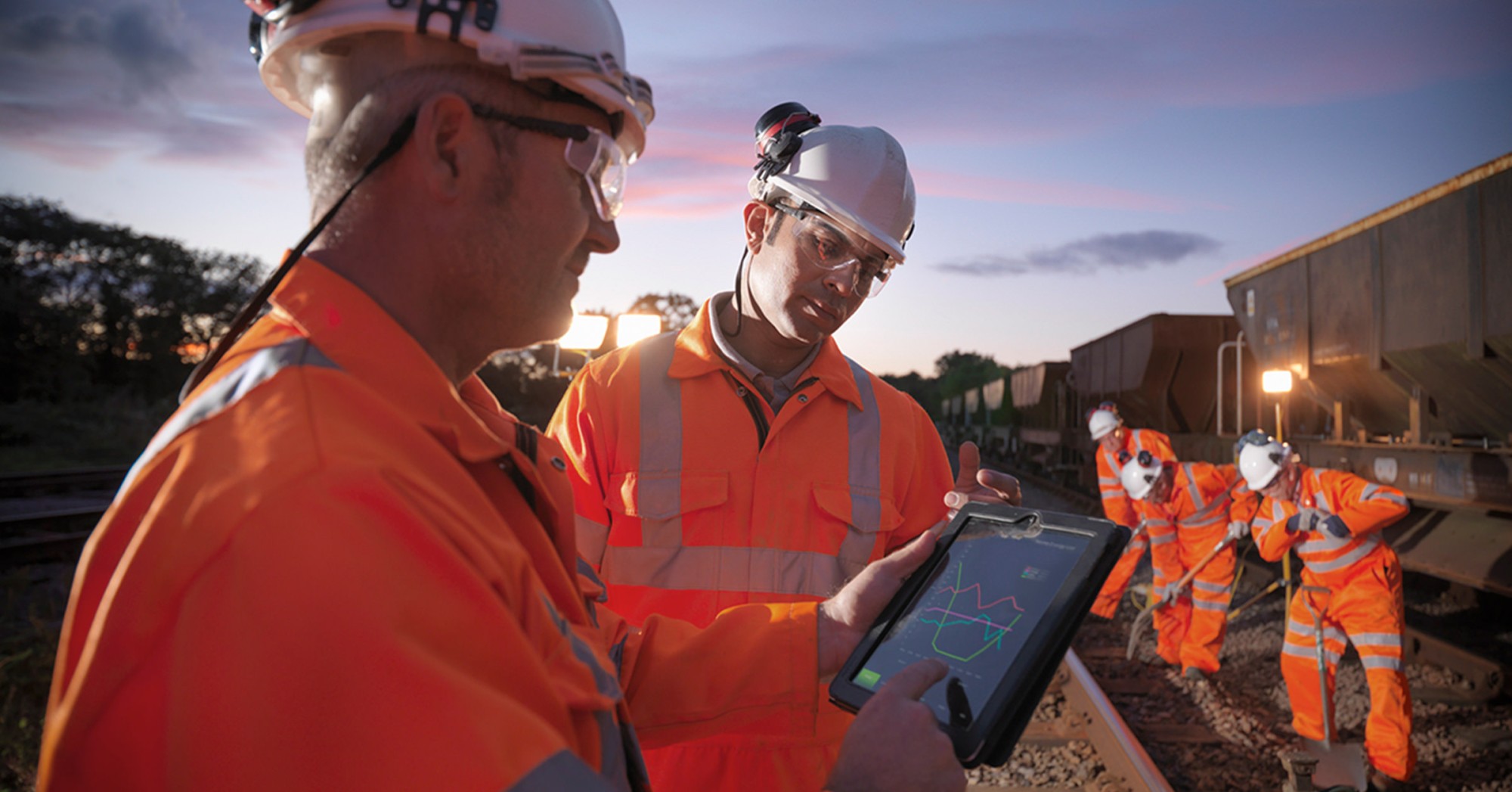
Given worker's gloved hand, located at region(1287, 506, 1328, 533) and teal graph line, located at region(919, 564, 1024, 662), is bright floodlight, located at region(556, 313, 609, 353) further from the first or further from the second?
worker's gloved hand, located at region(1287, 506, 1328, 533)

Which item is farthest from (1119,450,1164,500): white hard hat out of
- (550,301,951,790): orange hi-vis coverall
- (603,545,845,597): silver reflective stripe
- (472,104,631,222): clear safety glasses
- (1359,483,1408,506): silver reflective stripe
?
(472,104,631,222): clear safety glasses

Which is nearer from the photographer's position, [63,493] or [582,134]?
[582,134]

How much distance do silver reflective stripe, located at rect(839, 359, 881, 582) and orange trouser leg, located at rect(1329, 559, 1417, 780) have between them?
15.3 ft

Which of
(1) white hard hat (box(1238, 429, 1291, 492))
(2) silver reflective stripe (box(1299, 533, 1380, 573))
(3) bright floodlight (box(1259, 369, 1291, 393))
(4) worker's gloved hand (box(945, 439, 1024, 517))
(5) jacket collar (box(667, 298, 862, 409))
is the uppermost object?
(5) jacket collar (box(667, 298, 862, 409))

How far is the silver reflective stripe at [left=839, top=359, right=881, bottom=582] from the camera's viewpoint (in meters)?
2.52

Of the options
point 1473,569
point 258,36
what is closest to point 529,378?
point 1473,569

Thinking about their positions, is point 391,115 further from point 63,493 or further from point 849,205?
point 63,493

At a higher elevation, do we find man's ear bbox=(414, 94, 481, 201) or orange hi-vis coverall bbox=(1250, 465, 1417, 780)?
man's ear bbox=(414, 94, 481, 201)

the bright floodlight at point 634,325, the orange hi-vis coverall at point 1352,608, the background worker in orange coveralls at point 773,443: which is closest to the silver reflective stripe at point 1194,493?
the orange hi-vis coverall at point 1352,608

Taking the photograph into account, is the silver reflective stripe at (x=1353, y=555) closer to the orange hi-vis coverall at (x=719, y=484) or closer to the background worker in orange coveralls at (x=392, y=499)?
the orange hi-vis coverall at (x=719, y=484)

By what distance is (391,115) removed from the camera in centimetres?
121

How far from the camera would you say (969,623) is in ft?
5.67

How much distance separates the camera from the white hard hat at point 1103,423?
32.3ft

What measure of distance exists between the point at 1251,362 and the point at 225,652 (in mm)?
14583
